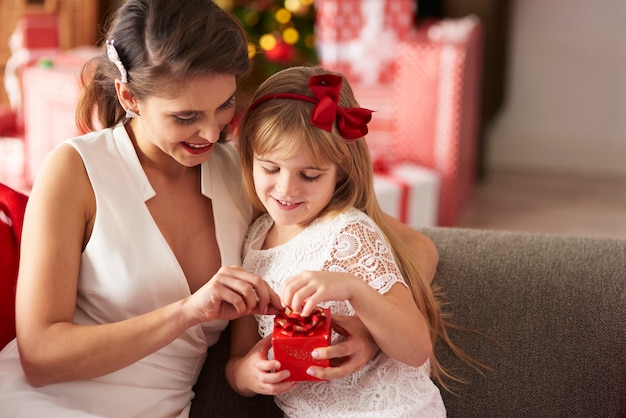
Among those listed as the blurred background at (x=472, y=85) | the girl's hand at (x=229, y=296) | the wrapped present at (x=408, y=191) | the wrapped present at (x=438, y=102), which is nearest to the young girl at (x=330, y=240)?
the girl's hand at (x=229, y=296)

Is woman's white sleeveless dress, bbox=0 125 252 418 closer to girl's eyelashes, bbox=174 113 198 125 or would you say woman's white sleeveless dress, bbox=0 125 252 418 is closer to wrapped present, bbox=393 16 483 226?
girl's eyelashes, bbox=174 113 198 125

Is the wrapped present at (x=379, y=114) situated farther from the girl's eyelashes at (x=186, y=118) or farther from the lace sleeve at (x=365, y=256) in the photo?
the girl's eyelashes at (x=186, y=118)

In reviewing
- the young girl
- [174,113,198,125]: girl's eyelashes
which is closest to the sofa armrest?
the young girl

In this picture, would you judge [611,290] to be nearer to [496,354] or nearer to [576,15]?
[496,354]

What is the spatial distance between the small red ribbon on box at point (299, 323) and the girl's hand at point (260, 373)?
7 cm

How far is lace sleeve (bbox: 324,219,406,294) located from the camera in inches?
55.1

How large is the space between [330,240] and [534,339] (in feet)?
1.67

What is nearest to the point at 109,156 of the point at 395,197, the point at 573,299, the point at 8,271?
the point at 8,271

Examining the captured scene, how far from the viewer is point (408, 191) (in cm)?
345

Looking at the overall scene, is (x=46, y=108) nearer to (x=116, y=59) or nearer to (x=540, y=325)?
(x=116, y=59)

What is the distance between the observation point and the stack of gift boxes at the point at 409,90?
11.5 feet

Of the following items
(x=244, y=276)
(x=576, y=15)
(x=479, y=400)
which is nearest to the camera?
(x=244, y=276)

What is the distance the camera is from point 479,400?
160 cm

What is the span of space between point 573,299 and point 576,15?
344 cm
